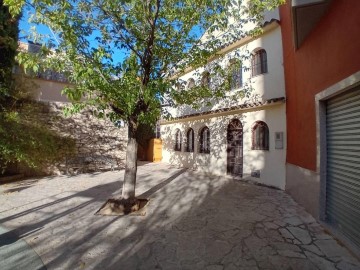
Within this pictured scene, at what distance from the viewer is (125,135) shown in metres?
14.1

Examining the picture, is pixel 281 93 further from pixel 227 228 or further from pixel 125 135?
pixel 125 135

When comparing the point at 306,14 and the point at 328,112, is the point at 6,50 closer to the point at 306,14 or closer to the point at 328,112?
the point at 306,14

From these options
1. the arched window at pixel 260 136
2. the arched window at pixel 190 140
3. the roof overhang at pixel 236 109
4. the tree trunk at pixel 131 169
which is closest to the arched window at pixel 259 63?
the roof overhang at pixel 236 109

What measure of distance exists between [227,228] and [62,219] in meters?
3.87

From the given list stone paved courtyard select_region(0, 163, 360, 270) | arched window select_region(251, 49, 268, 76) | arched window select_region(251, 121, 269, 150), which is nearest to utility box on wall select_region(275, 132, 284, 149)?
arched window select_region(251, 121, 269, 150)

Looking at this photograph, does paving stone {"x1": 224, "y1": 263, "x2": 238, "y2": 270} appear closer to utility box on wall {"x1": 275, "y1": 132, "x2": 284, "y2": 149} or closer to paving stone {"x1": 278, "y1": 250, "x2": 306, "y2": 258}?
paving stone {"x1": 278, "y1": 250, "x2": 306, "y2": 258}

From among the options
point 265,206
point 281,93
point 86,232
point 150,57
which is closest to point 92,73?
point 150,57

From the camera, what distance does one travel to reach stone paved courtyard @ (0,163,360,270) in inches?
149

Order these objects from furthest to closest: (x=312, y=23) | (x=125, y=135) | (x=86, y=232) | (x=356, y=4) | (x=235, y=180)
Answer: (x=125, y=135)
(x=235, y=180)
(x=312, y=23)
(x=86, y=232)
(x=356, y=4)

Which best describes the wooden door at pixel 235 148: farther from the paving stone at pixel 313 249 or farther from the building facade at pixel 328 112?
the paving stone at pixel 313 249

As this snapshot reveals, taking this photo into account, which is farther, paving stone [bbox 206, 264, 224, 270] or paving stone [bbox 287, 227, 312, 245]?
paving stone [bbox 287, 227, 312, 245]

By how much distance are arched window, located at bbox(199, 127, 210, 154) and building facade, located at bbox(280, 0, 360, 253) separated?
222 inches

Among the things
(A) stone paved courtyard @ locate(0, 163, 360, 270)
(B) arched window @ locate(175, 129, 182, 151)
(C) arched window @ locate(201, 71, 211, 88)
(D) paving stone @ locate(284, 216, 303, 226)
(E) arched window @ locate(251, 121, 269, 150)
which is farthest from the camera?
(B) arched window @ locate(175, 129, 182, 151)

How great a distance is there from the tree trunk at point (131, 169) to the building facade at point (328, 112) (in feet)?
15.1
